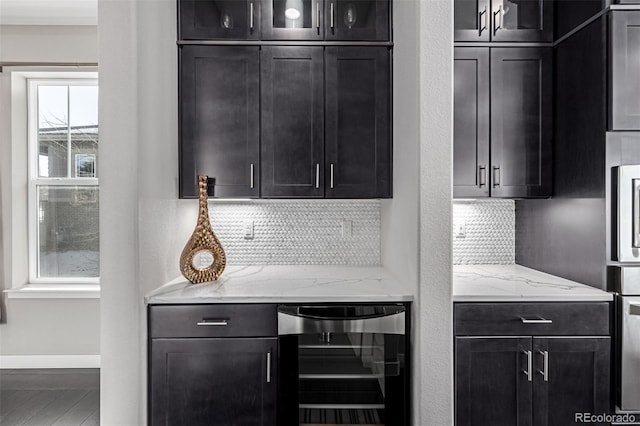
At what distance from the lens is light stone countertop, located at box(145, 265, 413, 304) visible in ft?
6.00

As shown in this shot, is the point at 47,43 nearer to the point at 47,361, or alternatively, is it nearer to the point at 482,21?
the point at 47,361

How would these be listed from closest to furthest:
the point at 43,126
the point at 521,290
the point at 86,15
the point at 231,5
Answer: the point at 521,290, the point at 231,5, the point at 86,15, the point at 43,126

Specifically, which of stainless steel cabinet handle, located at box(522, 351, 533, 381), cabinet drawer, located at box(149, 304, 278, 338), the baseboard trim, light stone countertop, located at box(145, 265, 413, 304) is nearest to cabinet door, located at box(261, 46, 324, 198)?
light stone countertop, located at box(145, 265, 413, 304)

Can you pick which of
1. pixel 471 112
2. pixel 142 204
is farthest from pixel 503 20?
pixel 142 204

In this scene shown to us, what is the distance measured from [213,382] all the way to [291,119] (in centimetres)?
143

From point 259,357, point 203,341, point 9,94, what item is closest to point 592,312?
point 259,357

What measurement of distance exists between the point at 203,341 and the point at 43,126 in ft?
8.27

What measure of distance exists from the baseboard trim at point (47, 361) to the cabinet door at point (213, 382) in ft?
5.61

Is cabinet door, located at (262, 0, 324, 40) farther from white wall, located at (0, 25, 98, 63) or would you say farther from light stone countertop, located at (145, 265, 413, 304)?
white wall, located at (0, 25, 98, 63)

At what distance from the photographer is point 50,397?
2.72 metres

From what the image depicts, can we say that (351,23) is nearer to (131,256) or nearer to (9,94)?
(131,256)

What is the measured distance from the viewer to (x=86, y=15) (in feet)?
9.64

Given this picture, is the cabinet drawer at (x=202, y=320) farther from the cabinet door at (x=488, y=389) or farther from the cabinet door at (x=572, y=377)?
the cabinet door at (x=572, y=377)

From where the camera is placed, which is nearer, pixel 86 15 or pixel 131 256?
pixel 131 256
